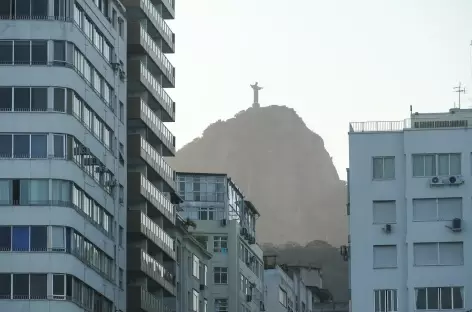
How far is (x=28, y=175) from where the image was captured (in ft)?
339

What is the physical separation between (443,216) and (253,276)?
63.8 meters

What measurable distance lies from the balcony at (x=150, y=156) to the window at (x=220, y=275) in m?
27.5

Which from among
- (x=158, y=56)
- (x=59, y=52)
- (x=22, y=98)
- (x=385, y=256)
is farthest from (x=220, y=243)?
(x=22, y=98)

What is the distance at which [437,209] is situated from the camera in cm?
10956

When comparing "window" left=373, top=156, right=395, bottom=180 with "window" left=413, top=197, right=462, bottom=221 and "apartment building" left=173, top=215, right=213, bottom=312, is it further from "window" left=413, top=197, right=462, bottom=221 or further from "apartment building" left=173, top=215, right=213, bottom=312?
"apartment building" left=173, top=215, right=213, bottom=312

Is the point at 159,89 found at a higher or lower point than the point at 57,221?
higher

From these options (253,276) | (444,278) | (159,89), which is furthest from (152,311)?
(253,276)

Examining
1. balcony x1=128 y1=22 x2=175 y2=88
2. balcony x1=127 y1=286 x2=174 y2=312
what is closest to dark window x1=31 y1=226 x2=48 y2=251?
balcony x1=127 y1=286 x2=174 y2=312

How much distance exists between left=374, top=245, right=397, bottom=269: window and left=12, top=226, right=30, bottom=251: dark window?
23043 millimetres

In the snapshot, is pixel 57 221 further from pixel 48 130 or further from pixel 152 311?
pixel 152 311

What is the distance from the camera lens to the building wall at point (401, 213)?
10856 cm

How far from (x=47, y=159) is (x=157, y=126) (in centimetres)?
2707

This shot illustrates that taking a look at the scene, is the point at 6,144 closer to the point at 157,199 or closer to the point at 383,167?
the point at 383,167

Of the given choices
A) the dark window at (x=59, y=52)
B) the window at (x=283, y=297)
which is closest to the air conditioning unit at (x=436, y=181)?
A: the dark window at (x=59, y=52)
